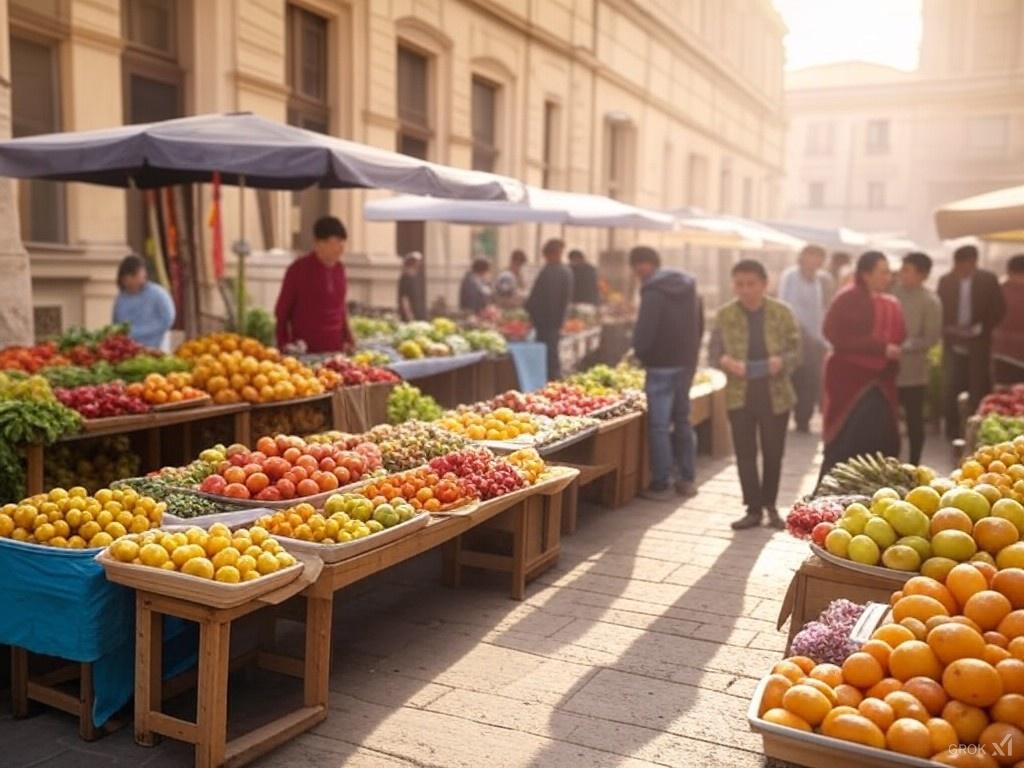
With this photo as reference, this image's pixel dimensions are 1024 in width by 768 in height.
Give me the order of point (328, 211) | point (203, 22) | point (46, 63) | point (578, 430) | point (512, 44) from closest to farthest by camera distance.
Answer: point (578, 430)
point (46, 63)
point (203, 22)
point (328, 211)
point (512, 44)

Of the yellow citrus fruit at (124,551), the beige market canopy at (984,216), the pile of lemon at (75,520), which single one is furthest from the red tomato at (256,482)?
the beige market canopy at (984,216)

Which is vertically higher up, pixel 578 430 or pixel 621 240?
pixel 621 240

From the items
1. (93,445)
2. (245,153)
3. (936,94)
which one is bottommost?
(93,445)

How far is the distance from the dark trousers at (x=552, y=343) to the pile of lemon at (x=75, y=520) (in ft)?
27.9

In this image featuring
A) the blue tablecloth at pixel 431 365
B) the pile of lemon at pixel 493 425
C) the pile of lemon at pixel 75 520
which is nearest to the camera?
the pile of lemon at pixel 75 520

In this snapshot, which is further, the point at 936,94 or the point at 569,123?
the point at 936,94

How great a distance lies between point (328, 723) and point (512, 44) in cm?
1630

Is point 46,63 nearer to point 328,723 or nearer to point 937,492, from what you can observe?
point 328,723

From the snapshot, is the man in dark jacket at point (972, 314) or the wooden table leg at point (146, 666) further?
the man in dark jacket at point (972, 314)

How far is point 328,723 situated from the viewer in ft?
13.9

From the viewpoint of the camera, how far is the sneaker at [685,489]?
8570mm

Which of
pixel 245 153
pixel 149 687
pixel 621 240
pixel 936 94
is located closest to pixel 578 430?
pixel 245 153

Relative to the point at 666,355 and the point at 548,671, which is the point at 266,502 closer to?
the point at 548,671

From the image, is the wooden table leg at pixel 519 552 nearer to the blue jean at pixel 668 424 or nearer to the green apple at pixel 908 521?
the green apple at pixel 908 521
